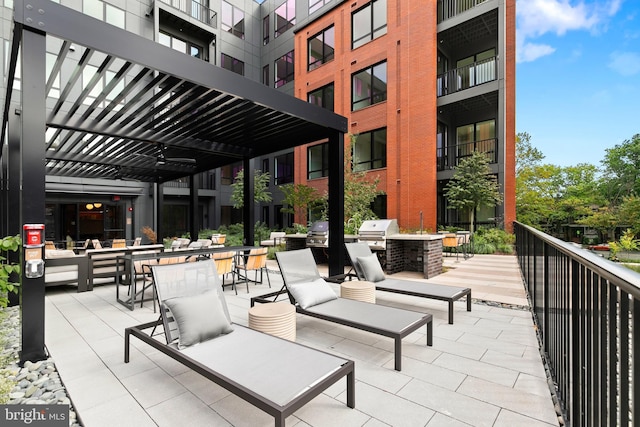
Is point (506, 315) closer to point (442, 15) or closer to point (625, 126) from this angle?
point (442, 15)

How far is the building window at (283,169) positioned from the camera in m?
20.2

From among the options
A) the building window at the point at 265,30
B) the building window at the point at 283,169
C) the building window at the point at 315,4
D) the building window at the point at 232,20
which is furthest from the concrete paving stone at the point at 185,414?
the building window at the point at 265,30

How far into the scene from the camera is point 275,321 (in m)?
3.22

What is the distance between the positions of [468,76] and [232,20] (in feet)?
46.4

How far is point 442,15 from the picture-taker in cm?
1412

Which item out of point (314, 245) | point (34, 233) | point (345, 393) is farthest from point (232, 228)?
point (345, 393)

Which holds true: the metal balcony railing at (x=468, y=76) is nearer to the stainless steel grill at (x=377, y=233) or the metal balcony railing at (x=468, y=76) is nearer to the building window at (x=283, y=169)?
the stainless steel grill at (x=377, y=233)

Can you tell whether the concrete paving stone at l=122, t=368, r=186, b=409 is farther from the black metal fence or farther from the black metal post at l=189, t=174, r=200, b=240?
the black metal post at l=189, t=174, r=200, b=240

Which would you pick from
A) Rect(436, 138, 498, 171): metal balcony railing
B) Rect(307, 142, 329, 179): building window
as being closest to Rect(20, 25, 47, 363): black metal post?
Rect(436, 138, 498, 171): metal balcony railing

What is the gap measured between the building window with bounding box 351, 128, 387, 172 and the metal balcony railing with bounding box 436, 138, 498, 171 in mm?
2607

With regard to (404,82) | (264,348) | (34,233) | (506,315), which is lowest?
(506,315)

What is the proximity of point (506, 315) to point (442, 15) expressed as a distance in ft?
46.4

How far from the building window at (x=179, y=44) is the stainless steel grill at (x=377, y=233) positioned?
14026 millimetres

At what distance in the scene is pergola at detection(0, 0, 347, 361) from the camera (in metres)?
3.19
